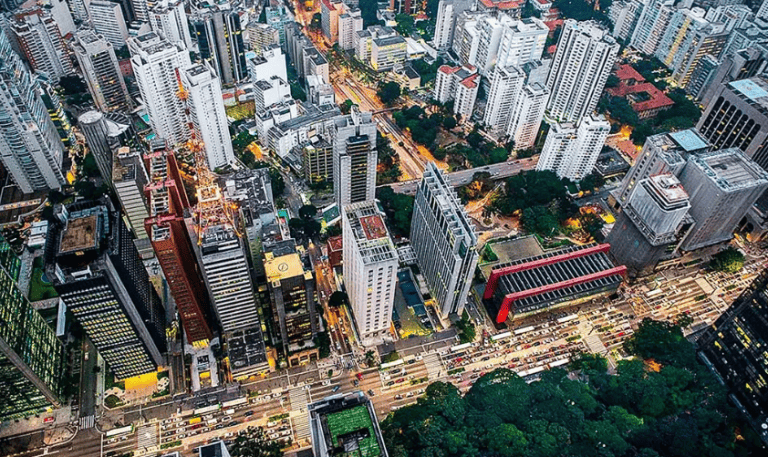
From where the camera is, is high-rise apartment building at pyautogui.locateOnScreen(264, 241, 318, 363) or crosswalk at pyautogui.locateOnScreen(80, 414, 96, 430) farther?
crosswalk at pyautogui.locateOnScreen(80, 414, 96, 430)

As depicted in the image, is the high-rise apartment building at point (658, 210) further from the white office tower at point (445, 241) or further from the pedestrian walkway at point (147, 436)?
the pedestrian walkway at point (147, 436)

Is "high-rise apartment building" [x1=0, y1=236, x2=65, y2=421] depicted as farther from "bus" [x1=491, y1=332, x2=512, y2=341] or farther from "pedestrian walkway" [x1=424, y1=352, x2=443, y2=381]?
"bus" [x1=491, y1=332, x2=512, y2=341]

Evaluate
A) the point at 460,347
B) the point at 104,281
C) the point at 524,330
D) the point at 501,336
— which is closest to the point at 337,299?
the point at 460,347

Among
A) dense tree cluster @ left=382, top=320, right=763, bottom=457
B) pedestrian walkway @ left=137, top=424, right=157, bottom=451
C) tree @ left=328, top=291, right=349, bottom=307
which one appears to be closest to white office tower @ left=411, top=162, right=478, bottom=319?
dense tree cluster @ left=382, top=320, right=763, bottom=457

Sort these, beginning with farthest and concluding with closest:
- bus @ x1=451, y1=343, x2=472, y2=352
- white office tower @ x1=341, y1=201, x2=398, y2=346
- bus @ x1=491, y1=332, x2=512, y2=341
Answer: bus @ x1=491, y1=332, x2=512, y2=341, bus @ x1=451, y1=343, x2=472, y2=352, white office tower @ x1=341, y1=201, x2=398, y2=346

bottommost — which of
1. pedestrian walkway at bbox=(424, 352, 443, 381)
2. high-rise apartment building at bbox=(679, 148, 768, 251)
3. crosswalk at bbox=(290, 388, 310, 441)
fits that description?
crosswalk at bbox=(290, 388, 310, 441)

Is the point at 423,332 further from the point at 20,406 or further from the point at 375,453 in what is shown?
the point at 20,406

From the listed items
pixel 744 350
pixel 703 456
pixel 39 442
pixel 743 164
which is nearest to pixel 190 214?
pixel 39 442
